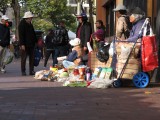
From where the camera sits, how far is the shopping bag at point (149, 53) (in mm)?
11297

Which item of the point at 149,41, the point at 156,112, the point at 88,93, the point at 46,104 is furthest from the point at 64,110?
the point at 149,41

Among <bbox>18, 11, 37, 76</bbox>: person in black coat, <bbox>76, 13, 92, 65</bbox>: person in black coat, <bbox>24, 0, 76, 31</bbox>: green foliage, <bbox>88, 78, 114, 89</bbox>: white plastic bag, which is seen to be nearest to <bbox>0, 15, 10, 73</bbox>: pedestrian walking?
<bbox>18, 11, 37, 76</bbox>: person in black coat

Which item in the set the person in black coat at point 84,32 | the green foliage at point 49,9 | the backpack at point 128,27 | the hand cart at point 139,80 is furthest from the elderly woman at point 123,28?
the green foliage at point 49,9

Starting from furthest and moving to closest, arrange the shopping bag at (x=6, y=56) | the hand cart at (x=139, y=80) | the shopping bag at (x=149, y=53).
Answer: the shopping bag at (x=6, y=56) → the hand cart at (x=139, y=80) → the shopping bag at (x=149, y=53)

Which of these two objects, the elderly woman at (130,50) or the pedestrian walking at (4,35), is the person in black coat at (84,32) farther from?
the pedestrian walking at (4,35)

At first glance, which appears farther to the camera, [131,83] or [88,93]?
[131,83]

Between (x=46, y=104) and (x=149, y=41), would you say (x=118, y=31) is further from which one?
(x=46, y=104)

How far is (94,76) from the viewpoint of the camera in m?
12.4

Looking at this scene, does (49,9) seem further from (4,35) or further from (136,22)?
(136,22)

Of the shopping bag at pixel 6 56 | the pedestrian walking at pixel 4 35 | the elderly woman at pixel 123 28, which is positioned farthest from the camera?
the shopping bag at pixel 6 56

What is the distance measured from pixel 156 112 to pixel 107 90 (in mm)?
3154

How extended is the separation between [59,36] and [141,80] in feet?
20.4

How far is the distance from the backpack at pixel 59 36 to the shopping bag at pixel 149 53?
247 inches

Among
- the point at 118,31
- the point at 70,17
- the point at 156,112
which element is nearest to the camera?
the point at 156,112
